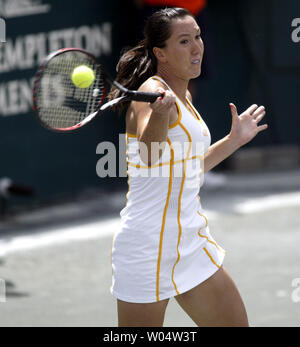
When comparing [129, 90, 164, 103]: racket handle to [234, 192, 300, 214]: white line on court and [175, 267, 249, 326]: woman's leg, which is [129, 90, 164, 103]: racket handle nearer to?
[175, 267, 249, 326]: woman's leg

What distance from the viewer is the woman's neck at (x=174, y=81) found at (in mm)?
3900

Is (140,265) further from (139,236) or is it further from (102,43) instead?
(102,43)

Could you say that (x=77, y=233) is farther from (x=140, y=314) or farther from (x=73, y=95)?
(x=140, y=314)

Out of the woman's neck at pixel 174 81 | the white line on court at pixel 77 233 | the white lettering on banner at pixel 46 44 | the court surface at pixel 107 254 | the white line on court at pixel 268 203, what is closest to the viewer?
the woman's neck at pixel 174 81

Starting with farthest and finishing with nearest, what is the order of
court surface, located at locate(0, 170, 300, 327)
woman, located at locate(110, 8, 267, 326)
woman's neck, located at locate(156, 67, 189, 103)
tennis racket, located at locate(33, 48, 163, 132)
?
court surface, located at locate(0, 170, 300, 327) < woman's neck, located at locate(156, 67, 189, 103) < woman, located at locate(110, 8, 267, 326) < tennis racket, located at locate(33, 48, 163, 132)

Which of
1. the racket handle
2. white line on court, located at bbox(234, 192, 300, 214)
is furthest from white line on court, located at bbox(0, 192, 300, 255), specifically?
the racket handle

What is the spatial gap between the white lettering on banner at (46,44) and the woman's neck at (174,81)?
15.5 feet

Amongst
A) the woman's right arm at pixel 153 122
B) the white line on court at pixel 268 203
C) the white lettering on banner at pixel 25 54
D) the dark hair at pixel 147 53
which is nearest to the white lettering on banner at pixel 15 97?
the white lettering on banner at pixel 25 54

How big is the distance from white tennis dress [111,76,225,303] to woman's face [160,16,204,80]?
0.11m

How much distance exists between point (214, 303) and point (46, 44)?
5.33 meters

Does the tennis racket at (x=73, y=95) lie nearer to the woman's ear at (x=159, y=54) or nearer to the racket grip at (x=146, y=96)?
the racket grip at (x=146, y=96)

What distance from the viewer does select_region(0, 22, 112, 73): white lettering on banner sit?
8500mm

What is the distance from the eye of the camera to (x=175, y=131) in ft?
12.3

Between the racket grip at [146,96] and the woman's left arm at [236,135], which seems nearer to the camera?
the racket grip at [146,96]
